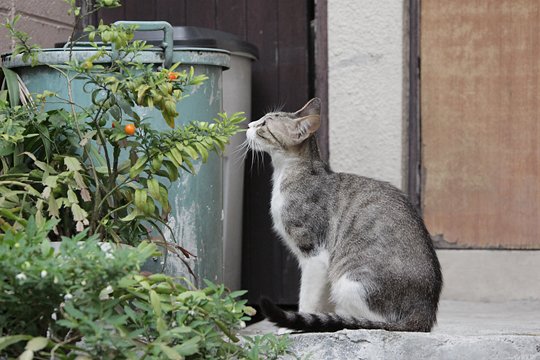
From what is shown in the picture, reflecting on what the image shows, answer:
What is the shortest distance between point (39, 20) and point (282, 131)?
150 centimetres

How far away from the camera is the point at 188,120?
4109 mm

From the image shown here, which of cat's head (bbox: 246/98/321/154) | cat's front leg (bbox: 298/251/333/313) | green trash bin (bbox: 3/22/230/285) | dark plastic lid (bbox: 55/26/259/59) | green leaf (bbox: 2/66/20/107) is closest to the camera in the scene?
green leaf (bbox: 2/66/20/107)

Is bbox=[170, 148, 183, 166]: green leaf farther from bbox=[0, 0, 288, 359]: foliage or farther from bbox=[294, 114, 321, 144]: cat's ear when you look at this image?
bbox=[294, 114, 321, 144]: cat's ear

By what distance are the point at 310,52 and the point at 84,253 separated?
10.9 ft

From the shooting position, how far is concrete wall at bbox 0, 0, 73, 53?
4.71m

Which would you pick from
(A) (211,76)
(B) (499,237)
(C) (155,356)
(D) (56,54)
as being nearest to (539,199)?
(B) (499,237)

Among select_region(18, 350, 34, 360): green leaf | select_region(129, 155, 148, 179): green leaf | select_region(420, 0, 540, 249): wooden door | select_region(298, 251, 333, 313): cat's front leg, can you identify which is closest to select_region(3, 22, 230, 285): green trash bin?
select_region(298, 251, 333, 313): cat's front leg

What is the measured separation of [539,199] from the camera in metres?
5.30

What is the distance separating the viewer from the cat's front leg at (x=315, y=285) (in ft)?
13.6

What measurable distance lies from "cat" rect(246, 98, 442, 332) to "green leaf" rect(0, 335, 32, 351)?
1080 millimetres

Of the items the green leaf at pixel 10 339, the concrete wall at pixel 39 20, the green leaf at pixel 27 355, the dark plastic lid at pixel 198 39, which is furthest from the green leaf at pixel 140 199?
the concrete wall at pixel 39 20

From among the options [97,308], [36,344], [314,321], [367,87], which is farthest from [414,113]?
[36,344]

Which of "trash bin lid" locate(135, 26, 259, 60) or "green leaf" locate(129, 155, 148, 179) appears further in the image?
"trash bin lid" locate(135, 26, 259, 60)

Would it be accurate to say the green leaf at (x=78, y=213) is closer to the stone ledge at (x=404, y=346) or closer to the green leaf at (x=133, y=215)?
the green leaf at (x=133, y=215)
